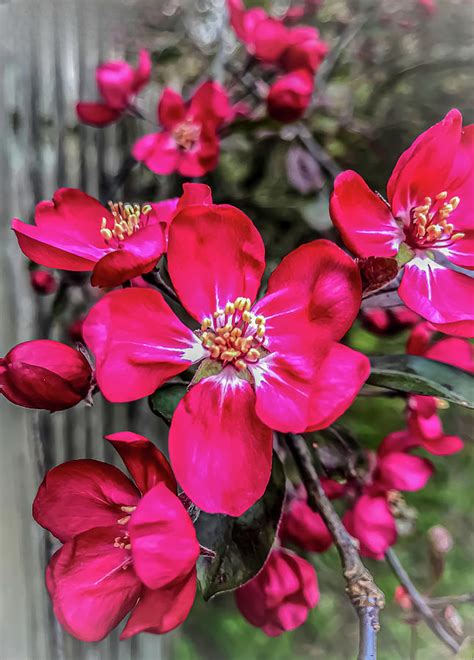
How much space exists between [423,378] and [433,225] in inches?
2.9

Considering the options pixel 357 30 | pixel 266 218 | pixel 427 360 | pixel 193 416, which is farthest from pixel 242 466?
pixel 357 30

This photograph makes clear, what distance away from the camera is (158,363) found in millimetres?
217

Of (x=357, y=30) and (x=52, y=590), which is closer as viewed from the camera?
(x=52, y=590)

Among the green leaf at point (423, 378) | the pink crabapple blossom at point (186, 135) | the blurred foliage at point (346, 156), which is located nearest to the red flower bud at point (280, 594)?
the blurred foliage at point (346, 156)

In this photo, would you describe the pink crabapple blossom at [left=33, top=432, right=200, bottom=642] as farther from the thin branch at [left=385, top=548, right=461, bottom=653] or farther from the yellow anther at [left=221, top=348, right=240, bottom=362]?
the thin branch at [left=385, top=548, right=461, bottom=653]

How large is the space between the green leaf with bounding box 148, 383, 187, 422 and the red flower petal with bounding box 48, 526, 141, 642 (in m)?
0.06

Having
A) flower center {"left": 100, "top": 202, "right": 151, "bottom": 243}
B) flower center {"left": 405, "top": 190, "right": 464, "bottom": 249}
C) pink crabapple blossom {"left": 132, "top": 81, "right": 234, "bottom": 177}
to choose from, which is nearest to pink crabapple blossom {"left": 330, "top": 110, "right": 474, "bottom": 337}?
flower center {"left": 405, "top": 190, "right": 464, "bottom": 249}

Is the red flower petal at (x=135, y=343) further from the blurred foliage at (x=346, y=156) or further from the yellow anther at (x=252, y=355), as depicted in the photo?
the blurred foliage at (x=346, y=156)

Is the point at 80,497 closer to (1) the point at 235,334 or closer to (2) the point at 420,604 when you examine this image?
(1) the point at 235,334

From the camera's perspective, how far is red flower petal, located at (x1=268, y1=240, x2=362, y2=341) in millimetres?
207

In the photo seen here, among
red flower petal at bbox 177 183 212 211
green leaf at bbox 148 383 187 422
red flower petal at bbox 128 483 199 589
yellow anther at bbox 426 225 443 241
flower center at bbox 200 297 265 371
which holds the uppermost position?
red flower petal at bbox 177 183 212 211

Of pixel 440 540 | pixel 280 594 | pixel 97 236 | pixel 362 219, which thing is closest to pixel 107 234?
pixel 97 236

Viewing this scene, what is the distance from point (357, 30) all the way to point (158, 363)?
1.27 ft

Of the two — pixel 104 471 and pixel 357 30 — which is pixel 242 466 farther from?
pixel 357 30
